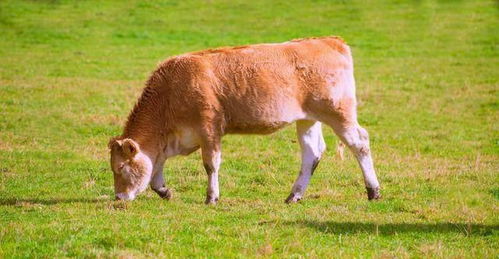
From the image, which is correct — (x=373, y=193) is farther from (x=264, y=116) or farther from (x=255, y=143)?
(x=255, y=143)

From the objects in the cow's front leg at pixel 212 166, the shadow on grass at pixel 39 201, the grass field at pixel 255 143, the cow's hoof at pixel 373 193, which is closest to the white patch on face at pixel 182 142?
the cow's front leg at pixel 212 166

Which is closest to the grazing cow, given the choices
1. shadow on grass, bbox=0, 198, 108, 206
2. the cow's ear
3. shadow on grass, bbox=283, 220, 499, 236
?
the cow's ear

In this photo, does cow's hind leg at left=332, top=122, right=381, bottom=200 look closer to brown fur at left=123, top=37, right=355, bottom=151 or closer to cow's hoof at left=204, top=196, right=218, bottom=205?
brown fur at left=123, top=37, right=355, bottom=151

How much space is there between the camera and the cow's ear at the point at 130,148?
1150 cm

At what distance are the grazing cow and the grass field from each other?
518 mm

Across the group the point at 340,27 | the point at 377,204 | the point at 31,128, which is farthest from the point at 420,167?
the point at 340,27

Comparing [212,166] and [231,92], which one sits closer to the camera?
[212,166]

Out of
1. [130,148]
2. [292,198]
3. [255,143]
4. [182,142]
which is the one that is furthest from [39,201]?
[255,143]

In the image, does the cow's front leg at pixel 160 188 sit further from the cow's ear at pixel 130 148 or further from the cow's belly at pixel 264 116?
the cow's belly at pixel 264 116

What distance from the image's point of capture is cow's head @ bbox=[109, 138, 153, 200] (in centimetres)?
1163

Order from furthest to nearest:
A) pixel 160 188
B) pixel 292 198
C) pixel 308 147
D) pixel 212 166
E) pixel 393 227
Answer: pixel 308 147
pixel 160 188
pixel 292 198
pixel 212 166
pixel 393 227

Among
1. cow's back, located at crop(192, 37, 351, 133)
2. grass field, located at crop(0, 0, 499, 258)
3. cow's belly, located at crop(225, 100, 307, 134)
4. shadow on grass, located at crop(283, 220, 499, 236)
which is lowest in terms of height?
grass field, located at crop(0, 0, 499, 258)

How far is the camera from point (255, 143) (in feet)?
54.4

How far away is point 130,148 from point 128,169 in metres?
0.31
